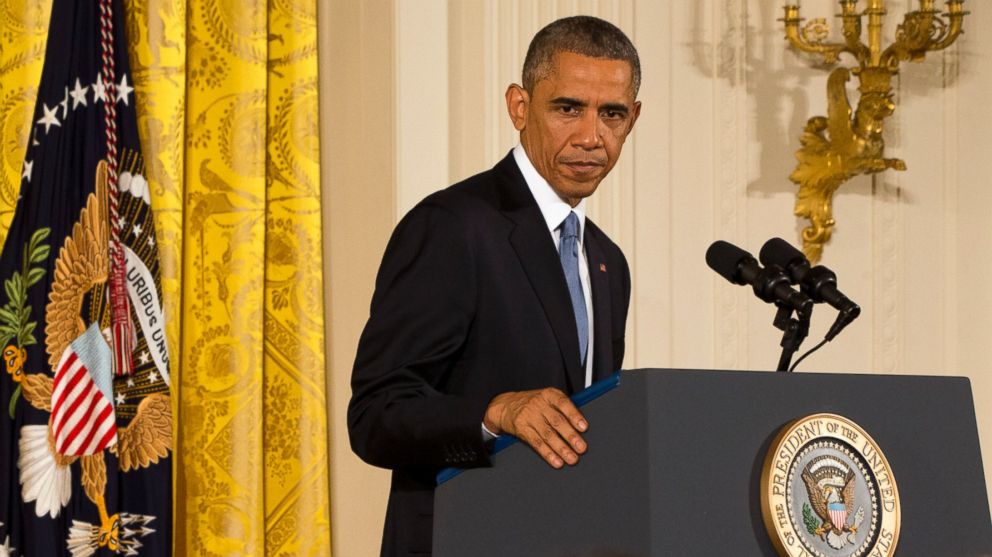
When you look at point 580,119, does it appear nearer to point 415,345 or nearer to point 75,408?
point 415,345

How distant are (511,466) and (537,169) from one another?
2.36 feet

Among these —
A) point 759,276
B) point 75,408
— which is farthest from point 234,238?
point 759,276

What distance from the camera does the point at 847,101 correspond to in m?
4.27

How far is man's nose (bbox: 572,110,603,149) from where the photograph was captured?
2.15 metres

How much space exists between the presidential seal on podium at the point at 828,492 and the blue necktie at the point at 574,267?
640 mm

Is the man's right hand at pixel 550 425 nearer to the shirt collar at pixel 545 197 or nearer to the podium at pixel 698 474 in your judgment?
the podium at pixel 698 474

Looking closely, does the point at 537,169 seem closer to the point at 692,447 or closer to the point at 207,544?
the point at 692,447

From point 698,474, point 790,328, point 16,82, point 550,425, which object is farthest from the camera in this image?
point 16,82

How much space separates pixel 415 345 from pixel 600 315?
40 centimetres

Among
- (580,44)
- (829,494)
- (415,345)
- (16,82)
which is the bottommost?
(829,494)

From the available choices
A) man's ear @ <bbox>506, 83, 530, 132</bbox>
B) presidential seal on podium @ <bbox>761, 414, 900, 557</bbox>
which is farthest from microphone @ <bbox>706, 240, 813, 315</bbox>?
man's ear @ <bbox>506, 83, 530, 132</bbox>

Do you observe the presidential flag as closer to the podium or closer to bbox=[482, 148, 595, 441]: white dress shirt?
bbox=[482, 148, 595, 441]: white dress shirt

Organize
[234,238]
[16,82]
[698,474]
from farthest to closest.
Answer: [234,238], [16,82], [698,474]

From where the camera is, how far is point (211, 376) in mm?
3408
